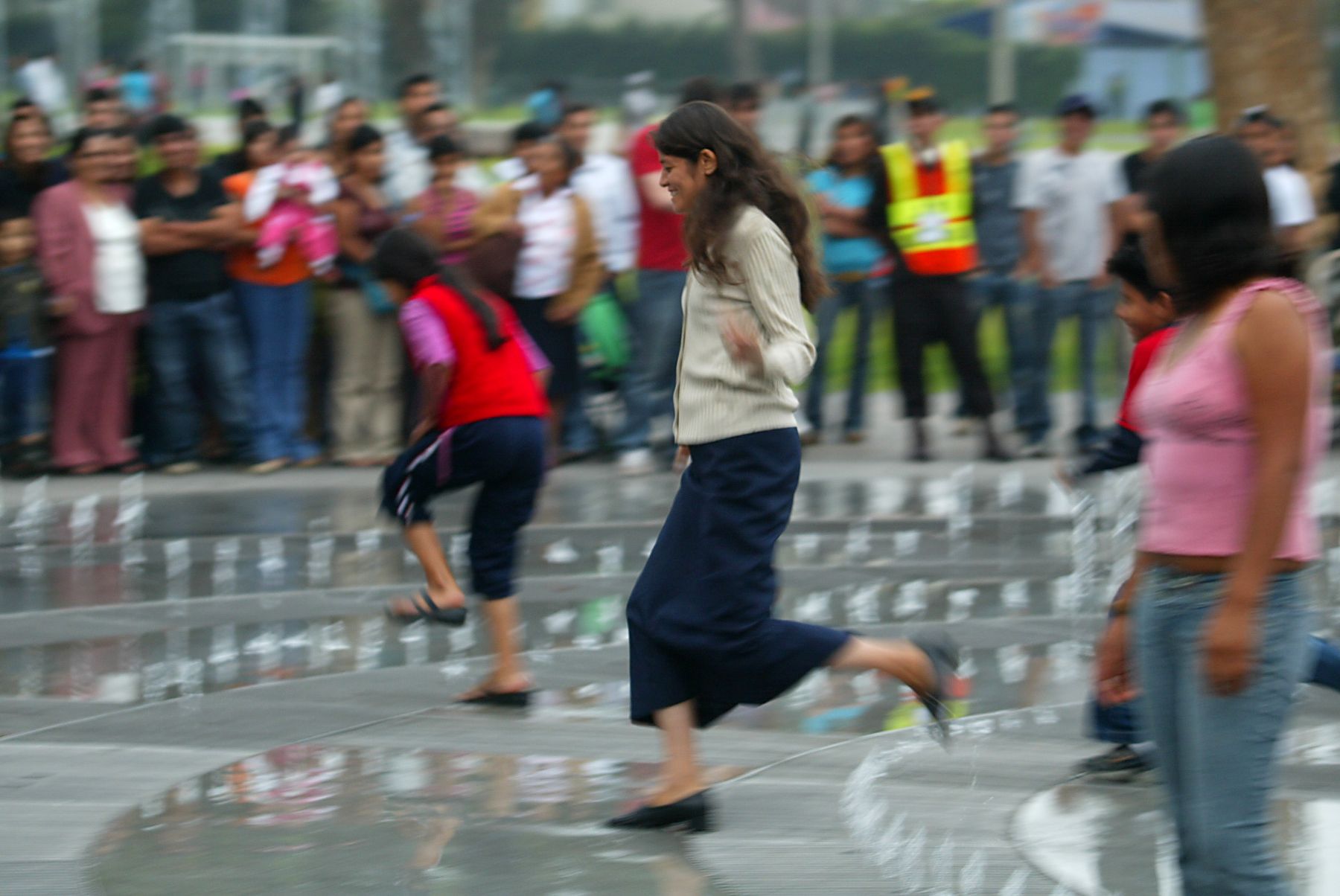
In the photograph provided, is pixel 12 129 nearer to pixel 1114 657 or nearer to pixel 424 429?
pixel 424 429

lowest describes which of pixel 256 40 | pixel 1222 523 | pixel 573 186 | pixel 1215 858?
pixel 1215 858

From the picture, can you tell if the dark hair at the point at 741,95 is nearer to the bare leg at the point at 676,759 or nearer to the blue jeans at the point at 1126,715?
the blue jeans at the point at 1126,715

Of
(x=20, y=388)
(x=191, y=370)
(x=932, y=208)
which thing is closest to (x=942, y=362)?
(x=932, y=208)

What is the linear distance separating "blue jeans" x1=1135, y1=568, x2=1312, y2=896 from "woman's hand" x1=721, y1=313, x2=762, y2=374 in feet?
4.79

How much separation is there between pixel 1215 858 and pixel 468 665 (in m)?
3.90

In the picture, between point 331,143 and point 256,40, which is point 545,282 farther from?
point 256,40

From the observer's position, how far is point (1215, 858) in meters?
3.50

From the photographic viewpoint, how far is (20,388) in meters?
10.4

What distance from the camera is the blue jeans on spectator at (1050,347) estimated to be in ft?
38.1

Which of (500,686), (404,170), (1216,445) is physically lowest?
(500,686)

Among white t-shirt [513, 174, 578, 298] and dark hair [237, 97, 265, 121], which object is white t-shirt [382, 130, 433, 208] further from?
dark hair [237, 97, 265, 121]

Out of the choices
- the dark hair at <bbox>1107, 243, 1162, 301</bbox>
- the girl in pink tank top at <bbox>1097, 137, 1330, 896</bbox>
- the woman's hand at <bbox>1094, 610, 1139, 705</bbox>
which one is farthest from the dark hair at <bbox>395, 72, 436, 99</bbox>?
the girl in pink tank top at <bbox>1097, 137, 1330, 896</bbox>

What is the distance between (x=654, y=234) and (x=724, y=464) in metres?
6.02

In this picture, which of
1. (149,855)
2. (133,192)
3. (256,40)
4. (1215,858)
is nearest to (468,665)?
(149,855)
